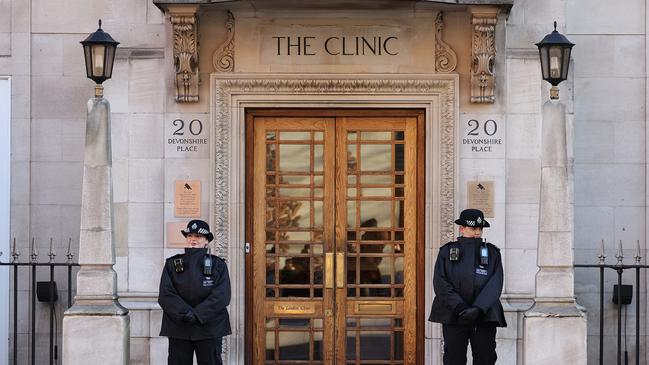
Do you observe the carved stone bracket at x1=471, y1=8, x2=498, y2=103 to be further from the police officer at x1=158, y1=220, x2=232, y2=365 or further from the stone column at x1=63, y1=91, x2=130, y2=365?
the stone column at x1=63, y1=91, x2=130, y2=365

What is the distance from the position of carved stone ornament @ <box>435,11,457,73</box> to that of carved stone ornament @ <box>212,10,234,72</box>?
2303mm

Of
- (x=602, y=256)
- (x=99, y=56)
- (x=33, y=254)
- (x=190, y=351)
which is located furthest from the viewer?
(x=602, y=256)

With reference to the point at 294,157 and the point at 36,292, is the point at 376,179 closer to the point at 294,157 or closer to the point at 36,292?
the point at 294,157

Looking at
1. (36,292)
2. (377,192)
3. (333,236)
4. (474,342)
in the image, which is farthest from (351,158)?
(36,292)

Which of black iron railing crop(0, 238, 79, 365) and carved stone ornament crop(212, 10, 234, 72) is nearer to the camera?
black iron railing crop(0, 238, 79, 365)

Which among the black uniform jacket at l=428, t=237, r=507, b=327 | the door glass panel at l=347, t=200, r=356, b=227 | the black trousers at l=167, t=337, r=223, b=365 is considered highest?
the door glass panel at l=347, t=200, r=356, b=227

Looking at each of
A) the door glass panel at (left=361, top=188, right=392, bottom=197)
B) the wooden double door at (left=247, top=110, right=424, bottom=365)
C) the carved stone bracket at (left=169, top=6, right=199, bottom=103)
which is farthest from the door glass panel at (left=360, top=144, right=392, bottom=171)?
the carved stone bracket at (left=169, top=6, right=199, bottom=103)

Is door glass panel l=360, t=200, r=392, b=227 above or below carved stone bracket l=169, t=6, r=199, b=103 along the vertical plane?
below

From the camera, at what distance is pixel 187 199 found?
509 inches

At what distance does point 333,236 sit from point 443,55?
2.41m

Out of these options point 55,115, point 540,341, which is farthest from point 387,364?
point 55,115

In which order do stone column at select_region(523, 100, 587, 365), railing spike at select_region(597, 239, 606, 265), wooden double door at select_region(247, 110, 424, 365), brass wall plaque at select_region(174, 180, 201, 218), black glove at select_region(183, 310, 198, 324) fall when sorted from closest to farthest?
black glove at select_region(183, 310, 198, 324) → stone column at select_region(523, 100, 587, 365) → railing spike at select_region(597, 239, 606, 265) → brass wall plaque at select_region(174, 180, 201, 218) → wooden double door at select_region(247, 110, 424, 365)

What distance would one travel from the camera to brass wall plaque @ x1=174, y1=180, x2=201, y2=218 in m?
12.9

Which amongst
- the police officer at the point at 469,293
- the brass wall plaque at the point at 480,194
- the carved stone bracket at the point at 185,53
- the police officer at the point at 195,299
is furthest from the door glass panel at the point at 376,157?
the police officer at the point at 195,299
